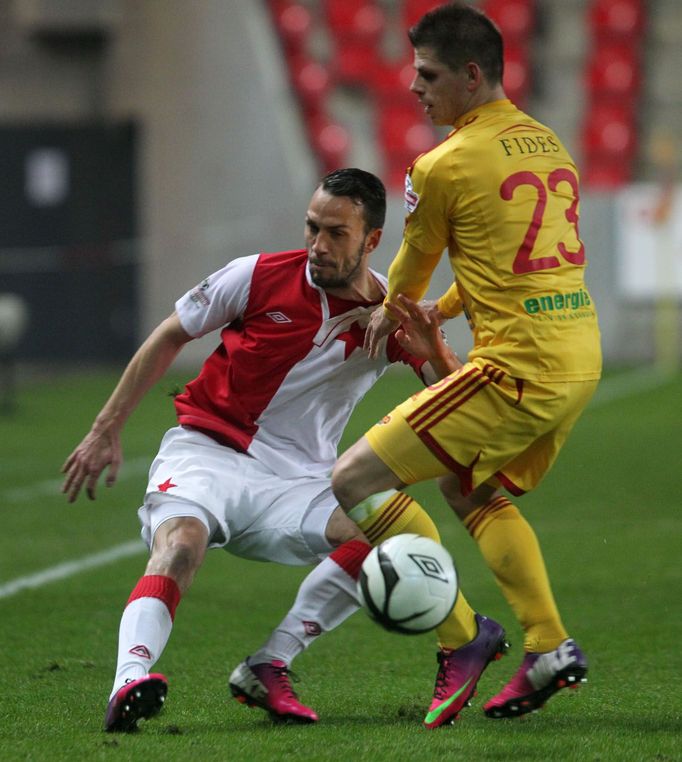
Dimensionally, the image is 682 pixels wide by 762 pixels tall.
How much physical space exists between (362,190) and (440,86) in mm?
431

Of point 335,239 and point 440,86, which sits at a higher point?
point 440,86

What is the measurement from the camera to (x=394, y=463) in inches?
165

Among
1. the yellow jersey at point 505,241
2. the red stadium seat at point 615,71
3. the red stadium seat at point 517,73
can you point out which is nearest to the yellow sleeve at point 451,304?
the yellow jersey at point 505,241

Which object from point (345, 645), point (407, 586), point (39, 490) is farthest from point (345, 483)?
point (39, 490)

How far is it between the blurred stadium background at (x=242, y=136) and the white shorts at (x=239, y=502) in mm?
14376

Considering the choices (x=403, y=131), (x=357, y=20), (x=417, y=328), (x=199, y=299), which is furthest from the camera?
(x=357, y=20)

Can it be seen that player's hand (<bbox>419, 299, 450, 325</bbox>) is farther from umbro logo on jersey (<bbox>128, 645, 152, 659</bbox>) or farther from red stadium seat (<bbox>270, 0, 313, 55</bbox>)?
red stadium seat (<bbox>270, 0, 313, 55</bbox>)

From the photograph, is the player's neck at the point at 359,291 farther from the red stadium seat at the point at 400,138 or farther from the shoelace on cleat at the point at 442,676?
the red stadium seat at the point at 400,138

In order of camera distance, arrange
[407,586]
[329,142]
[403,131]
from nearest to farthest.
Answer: [407,586] → [329,142] → [403,131]

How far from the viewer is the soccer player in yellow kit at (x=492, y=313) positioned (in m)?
4.19

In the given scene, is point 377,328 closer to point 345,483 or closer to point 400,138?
point 345,483

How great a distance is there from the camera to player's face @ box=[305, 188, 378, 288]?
4.54 m

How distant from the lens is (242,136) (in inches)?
792

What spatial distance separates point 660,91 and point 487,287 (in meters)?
18.2
